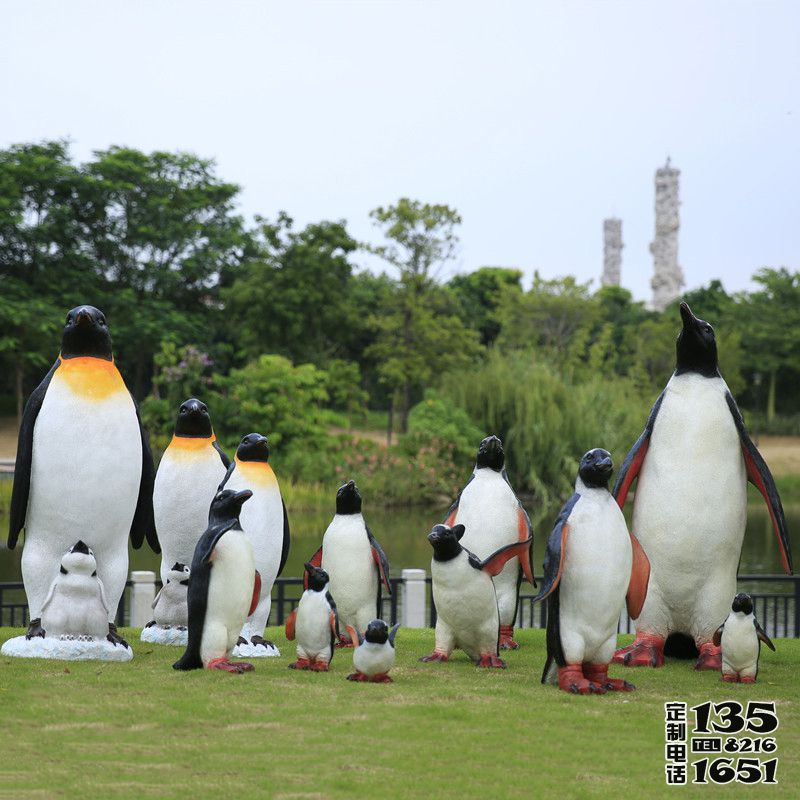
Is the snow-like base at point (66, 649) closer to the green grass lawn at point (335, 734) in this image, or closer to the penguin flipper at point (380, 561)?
the green grass lawn at point (335, 734)

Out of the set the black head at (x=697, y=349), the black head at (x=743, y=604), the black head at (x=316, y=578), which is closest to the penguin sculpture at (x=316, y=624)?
the black head at (x=316, y=578)

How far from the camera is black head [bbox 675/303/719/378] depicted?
8000mm

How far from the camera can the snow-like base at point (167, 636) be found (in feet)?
27.4

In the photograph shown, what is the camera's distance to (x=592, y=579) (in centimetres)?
649

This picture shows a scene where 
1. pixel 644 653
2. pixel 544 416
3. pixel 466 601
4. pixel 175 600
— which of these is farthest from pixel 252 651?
pixel 544 416

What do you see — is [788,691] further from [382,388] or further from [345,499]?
[382,388]

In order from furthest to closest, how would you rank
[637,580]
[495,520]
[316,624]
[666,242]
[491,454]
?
[666,242] → [491,454] → [495,520] → [316,624] → [637,580]

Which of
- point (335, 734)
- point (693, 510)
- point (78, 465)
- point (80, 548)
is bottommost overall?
point (335, 734)

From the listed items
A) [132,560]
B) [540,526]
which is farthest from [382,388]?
[132,560]

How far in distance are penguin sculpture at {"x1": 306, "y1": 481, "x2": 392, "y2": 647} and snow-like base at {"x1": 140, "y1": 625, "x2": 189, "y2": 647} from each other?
1.12m

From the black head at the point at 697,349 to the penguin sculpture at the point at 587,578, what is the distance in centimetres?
167

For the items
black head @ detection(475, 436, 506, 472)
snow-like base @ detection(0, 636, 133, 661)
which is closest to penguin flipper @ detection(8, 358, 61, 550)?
snow-like base @ detection(0, 636, 133, 661)

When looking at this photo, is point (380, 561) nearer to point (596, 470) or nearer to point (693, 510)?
point (596, 470)

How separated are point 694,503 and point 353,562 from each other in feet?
7.15
